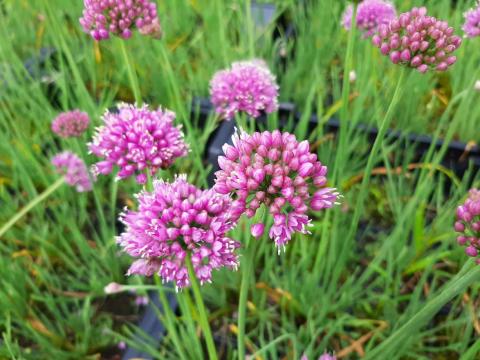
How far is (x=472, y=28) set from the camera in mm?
1069

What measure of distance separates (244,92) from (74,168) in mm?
668

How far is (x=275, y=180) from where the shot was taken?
57cm

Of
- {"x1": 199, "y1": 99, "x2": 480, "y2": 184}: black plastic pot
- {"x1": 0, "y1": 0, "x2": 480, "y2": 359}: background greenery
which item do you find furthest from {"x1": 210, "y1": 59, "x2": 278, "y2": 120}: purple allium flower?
{"x1": 199, "y1": 99, "x2": 480, "y2": 184}: black plastic pot

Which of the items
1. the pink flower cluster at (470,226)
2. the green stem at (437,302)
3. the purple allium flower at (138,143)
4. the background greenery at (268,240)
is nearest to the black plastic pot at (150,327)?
the background greenery at (268,240)

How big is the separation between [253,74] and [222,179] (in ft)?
2.11

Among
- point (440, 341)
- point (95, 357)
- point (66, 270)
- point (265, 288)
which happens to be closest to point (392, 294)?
point (440, 341)

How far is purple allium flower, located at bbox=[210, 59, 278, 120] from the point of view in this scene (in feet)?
3.70

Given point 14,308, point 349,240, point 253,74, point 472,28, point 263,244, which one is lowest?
point 14,308

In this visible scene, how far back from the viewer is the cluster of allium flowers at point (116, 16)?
0.93 m

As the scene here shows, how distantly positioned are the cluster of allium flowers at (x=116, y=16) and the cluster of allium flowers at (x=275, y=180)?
0.50 meters

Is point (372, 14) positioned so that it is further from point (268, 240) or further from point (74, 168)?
point (74, 168)

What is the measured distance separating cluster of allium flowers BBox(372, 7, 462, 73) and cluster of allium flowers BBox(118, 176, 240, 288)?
0.45 m

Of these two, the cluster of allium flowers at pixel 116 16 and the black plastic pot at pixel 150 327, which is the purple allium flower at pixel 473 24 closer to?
the cluster of allium flowers at pixel 116 16

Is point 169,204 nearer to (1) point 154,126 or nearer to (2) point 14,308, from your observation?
(1) point 154,126
